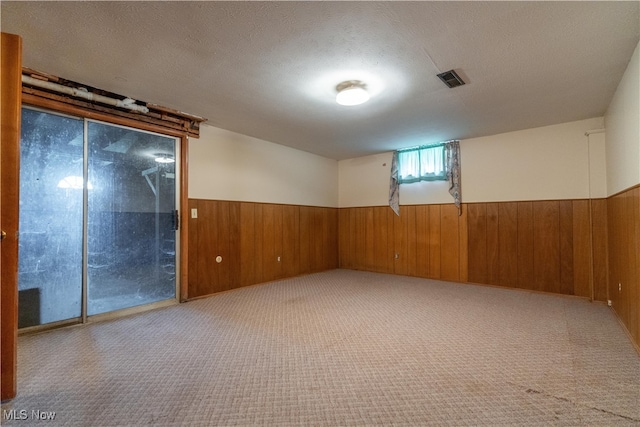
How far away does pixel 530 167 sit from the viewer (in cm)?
429

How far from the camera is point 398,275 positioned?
5527 millimetres

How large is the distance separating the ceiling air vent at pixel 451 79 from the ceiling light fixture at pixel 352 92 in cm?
74

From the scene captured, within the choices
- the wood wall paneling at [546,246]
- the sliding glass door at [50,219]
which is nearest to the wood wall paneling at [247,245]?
the sliding glass door at [50,219]

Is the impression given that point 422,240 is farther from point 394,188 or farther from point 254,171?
point 254,171

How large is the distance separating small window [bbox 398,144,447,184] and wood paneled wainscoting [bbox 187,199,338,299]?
188 centimetres

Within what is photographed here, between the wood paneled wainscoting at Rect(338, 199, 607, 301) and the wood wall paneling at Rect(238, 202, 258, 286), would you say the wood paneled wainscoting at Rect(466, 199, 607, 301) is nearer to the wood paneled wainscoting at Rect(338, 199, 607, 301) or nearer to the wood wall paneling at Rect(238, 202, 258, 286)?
the wood paneled wainscoting at Rect(338, 199, 607, 301)

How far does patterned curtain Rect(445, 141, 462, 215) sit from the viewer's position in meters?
Result: 4.87

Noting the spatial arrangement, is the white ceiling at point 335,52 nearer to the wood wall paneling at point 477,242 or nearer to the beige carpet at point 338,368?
the wood wall paneling at point 477,242

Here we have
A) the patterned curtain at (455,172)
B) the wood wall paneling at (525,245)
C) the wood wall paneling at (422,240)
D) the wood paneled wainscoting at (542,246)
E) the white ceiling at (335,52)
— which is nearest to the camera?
the white ceiling at (335,52)

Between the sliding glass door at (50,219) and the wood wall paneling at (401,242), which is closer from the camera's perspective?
the sliding glass door at (50,219)

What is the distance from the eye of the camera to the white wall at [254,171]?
4074 mm

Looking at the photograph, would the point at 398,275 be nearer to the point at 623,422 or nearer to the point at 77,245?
the point at 623,422

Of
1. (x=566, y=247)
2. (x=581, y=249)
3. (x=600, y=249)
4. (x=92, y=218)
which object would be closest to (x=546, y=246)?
(x=566, y=247)

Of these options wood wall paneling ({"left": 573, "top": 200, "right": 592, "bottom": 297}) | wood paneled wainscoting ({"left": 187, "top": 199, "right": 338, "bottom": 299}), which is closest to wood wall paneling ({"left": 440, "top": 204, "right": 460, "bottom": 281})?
wood wall paneling ({"left": 573, "top": 200, "right": 592, "bottom": 297})
